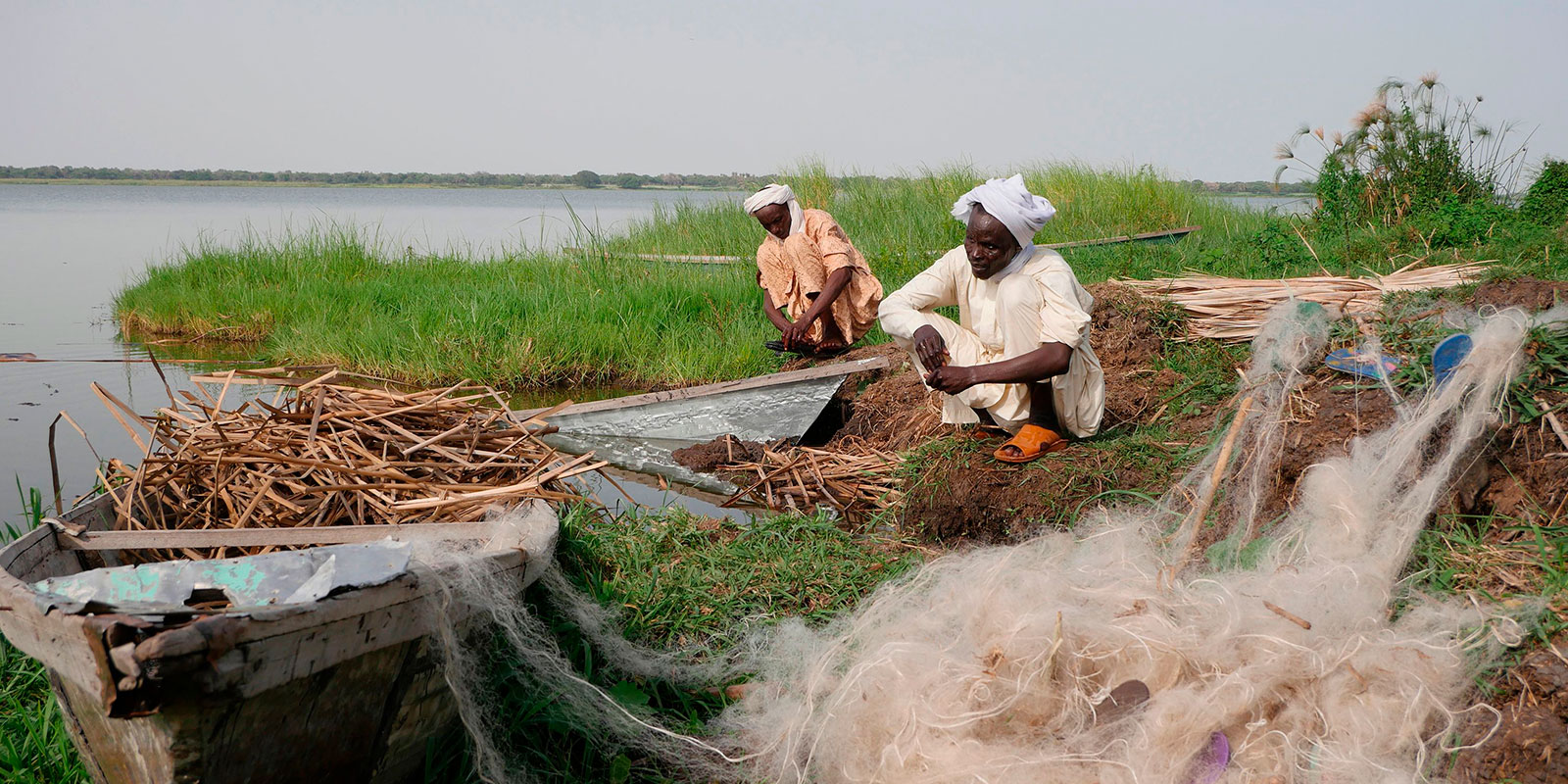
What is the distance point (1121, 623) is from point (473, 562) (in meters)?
1.52

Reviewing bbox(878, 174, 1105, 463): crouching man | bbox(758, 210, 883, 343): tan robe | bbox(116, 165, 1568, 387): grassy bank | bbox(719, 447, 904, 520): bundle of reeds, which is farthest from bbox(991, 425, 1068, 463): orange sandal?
bbox(758, 210, 883, 343): tan robe

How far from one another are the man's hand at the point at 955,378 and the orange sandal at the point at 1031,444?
33 centimetres

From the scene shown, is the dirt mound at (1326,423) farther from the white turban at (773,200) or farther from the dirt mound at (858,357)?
the white turban at (773,200)

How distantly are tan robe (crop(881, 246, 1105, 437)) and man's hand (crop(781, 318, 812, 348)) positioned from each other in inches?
82.3

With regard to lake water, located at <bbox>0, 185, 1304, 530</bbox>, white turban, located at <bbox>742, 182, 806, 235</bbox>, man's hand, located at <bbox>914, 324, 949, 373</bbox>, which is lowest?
lake water, located at <bbox>0, 185, 1304, 530</bbox>

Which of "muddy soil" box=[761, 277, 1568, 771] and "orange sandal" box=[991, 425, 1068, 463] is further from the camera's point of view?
"orange sandal" box=[991, 425, 1068, 463]

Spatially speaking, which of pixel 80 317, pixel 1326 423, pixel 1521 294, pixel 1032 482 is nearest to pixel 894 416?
pixel 1032 482

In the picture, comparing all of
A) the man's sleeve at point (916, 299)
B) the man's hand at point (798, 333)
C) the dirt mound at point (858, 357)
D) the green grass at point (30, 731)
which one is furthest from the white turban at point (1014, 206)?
the green grass at point (30, 731)

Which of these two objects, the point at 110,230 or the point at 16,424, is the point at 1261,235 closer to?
the point at 16,424

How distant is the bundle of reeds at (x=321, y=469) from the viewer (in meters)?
3.09

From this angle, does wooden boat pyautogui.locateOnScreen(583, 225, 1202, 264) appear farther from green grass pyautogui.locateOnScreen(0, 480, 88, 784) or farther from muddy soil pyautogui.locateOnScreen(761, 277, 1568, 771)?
green grass pyautogui.locateOnScreen(0, 480, 88, 784)

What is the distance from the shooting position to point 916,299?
427 cm

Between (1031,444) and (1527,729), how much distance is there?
215 centimetres

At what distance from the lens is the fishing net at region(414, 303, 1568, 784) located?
1998 mm
